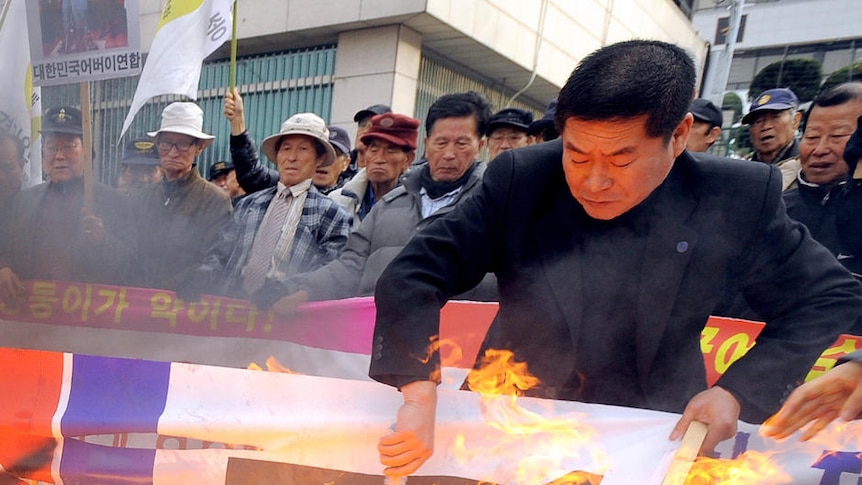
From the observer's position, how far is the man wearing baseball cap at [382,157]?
3.94 m

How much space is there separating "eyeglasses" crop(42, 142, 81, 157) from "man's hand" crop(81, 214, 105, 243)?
539 mm

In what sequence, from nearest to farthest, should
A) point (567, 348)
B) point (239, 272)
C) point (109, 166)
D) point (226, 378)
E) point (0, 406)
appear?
point (567, 348) → point (226, 378) → point (0, 406) → point (239, 272) → point (109, 166)

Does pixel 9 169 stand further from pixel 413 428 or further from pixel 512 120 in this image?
pixel 413 428

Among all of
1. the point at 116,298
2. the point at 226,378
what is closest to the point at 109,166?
the point at 116,298

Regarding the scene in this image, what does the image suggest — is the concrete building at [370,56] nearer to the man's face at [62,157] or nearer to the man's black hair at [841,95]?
the man's face at [62,157]

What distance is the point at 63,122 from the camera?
13.1 feet

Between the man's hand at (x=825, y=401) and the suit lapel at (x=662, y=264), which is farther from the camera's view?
the suit lapel at (x=662, y=264)

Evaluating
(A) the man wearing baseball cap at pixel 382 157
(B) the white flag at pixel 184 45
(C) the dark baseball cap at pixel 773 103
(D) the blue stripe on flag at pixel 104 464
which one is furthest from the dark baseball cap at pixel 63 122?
(C) the dark baseball cap at pixel 773 103

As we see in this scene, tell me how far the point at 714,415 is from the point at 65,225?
141 inches

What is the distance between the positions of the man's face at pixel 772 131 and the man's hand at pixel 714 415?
9.24 feet

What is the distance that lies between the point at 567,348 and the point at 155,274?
2.68m

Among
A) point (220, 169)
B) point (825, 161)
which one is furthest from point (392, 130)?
point (220, 169)

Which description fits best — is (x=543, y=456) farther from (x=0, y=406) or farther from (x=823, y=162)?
(x=823, y=162)

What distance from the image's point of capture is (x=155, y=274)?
12.1ft
